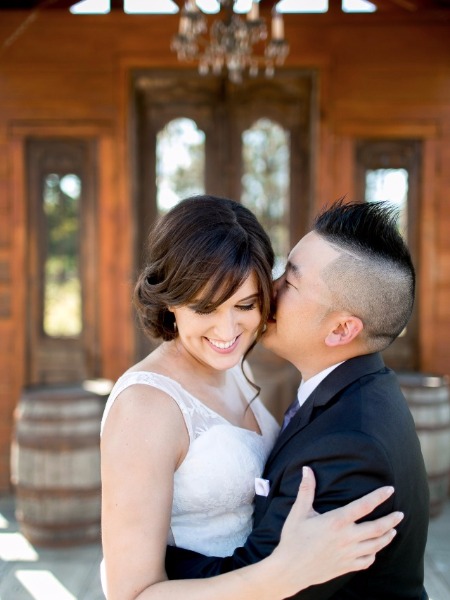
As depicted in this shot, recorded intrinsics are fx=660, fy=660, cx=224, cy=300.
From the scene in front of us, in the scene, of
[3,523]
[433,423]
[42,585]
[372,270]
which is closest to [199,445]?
[372,270]

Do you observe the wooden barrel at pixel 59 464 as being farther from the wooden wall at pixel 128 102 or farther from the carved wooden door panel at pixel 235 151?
the carved wooden door panel at pixel 235 151

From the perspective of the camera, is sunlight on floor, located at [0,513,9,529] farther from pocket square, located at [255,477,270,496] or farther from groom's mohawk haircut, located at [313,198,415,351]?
groom's mohawk haircut, located at [313,198,415,351]

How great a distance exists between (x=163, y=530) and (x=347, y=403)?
473mm

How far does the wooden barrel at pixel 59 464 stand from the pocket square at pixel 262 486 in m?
2.29

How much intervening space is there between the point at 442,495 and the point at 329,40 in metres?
3.08

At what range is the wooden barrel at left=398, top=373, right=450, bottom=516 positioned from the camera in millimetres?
4012

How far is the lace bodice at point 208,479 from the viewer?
154cm

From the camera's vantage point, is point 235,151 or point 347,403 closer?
point 347,403

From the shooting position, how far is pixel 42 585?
10.9ft

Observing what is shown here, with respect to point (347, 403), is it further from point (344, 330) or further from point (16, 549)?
point (16, 549)

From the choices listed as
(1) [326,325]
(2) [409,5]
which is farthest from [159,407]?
(2) [409,5]

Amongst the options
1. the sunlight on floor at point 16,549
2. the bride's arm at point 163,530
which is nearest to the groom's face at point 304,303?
the bride's arm at point 163,530

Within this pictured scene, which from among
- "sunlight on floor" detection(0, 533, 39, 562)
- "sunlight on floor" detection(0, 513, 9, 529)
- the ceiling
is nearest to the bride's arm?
"sunlight on floor" detection(0, 533, 39, 562)

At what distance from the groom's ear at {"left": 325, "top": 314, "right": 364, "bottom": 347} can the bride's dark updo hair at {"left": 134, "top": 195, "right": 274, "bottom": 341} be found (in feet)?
0.56
